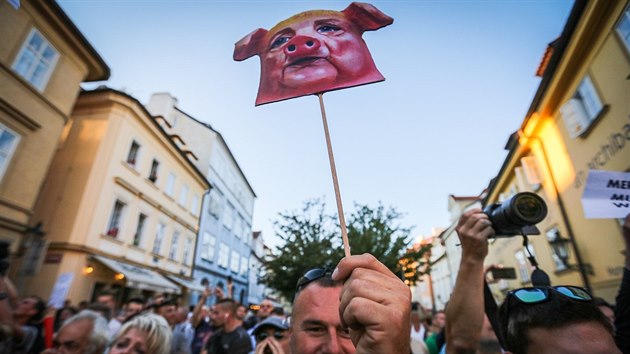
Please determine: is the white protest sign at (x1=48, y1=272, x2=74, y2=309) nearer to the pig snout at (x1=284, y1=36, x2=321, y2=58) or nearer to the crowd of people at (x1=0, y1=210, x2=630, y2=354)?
the crowd of people at (x1=0, y1=210, x2=630, y2=354)

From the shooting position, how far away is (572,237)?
994cm

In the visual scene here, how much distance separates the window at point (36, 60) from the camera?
9375 millimetres

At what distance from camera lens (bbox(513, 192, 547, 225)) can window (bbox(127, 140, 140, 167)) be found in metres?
17.2

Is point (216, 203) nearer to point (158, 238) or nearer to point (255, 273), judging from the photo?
point (158, 238)

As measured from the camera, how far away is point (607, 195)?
2.32 metres

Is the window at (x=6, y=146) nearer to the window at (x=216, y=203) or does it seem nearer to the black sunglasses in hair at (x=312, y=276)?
the black sunglasses in hair at (x=312, y=276)

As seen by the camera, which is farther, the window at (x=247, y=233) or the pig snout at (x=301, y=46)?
the window at (x=247, y=233)

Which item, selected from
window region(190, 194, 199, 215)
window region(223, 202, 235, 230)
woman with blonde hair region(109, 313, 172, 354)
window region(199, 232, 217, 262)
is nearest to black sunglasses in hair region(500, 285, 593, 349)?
woman with blonde hair region(109, 313, 172, 354)

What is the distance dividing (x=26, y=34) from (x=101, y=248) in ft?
28.3

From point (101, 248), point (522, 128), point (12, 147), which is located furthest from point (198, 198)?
point (522, 128)

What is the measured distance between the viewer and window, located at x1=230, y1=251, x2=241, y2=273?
107 feet

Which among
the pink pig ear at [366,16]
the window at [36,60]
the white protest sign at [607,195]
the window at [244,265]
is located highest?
the window at [36,60]

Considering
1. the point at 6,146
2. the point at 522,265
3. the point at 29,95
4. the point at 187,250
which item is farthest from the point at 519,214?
the point at 187,250

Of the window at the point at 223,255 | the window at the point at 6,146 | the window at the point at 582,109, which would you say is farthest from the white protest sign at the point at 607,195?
the window at the point at 223,255
